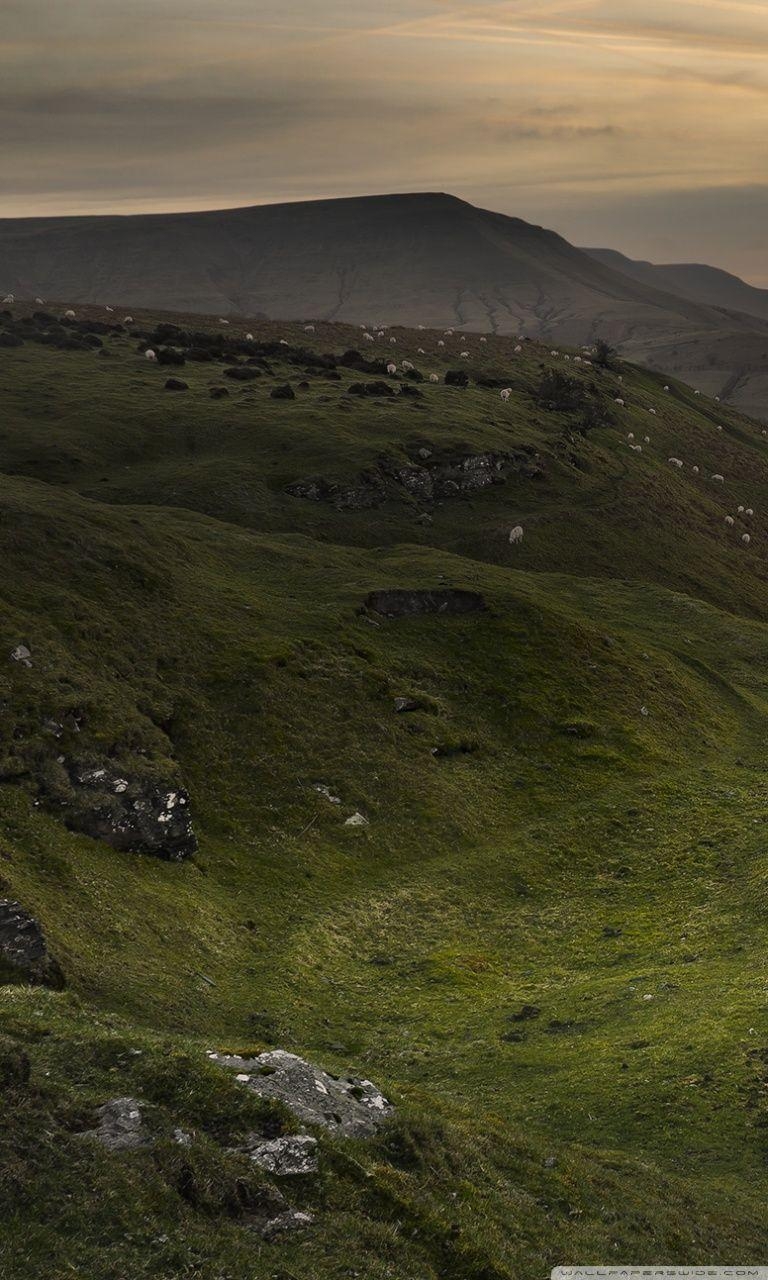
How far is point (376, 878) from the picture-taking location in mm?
45562

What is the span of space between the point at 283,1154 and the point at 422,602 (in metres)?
49.6

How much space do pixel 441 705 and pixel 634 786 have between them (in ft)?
36.0

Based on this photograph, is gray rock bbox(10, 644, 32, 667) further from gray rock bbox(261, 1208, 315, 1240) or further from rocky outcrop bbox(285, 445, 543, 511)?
rocky outcrop bbox(285, 445, 543, 511)

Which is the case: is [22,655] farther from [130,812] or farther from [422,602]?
[422,602]

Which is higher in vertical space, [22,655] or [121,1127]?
[121,1127]

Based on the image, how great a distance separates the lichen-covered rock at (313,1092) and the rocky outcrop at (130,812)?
17.7 m

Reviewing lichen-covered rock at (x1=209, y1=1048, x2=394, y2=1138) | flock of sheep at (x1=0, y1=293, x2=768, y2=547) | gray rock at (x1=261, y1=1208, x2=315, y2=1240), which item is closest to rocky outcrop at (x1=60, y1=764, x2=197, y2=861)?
lichen-covered rock at (x1=209, y1=1048, x2=394, y2=1138)

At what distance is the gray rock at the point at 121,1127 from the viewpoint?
2003cm

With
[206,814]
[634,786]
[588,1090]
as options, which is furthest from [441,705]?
[588,1090]

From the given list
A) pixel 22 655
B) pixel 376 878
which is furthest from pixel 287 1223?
pixel 22 655

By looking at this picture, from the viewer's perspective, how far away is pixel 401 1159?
22922 mm

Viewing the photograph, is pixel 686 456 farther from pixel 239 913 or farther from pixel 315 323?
pixel 239 913

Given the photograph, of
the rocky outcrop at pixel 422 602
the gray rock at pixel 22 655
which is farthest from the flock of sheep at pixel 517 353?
the gray rock at pixel 22 655

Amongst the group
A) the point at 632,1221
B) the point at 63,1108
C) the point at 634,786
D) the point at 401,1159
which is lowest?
the point at 634,786
